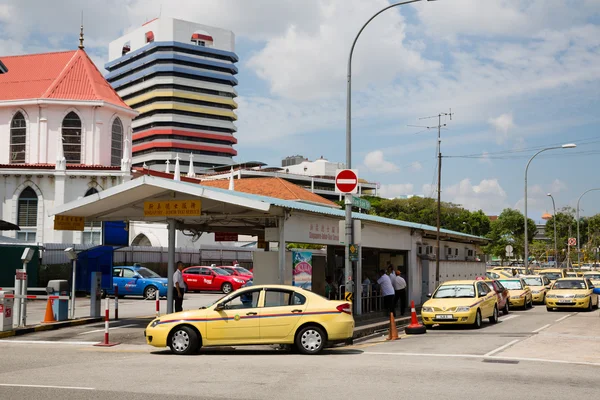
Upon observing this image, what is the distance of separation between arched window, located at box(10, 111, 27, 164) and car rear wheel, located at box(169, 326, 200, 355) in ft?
131

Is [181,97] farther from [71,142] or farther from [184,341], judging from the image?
[184,341]

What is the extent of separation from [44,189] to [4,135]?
659 cm

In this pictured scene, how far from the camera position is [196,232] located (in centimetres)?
2498

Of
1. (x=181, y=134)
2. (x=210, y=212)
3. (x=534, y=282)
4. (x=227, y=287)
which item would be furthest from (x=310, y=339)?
(x=181, y=134)

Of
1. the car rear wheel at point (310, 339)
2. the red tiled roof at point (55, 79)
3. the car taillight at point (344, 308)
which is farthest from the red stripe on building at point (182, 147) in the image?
the car rear wheel at point (310, 339)

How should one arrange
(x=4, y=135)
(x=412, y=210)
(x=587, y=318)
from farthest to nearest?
(x=412, y=210), (x=4, y=135), (x=587, y=318)

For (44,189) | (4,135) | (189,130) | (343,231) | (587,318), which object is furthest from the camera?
(189,130)

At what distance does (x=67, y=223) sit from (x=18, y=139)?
3186cm

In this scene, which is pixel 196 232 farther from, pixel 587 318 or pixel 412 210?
pixel 412 210

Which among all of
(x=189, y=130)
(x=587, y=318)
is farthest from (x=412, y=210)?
(x=587, y=318)

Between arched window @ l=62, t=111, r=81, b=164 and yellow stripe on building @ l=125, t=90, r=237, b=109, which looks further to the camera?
yellow stripe on building @ l=125, t=90, r=237, b=109

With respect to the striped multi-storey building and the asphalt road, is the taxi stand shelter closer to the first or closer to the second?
the asphalt road

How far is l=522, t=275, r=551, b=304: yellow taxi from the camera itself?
34625mm

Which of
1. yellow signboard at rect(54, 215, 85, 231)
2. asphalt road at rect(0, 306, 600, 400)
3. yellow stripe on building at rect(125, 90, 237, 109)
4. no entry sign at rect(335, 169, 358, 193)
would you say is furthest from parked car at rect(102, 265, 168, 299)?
yellow stripe on building at rect(125, 90, 237, 109)
